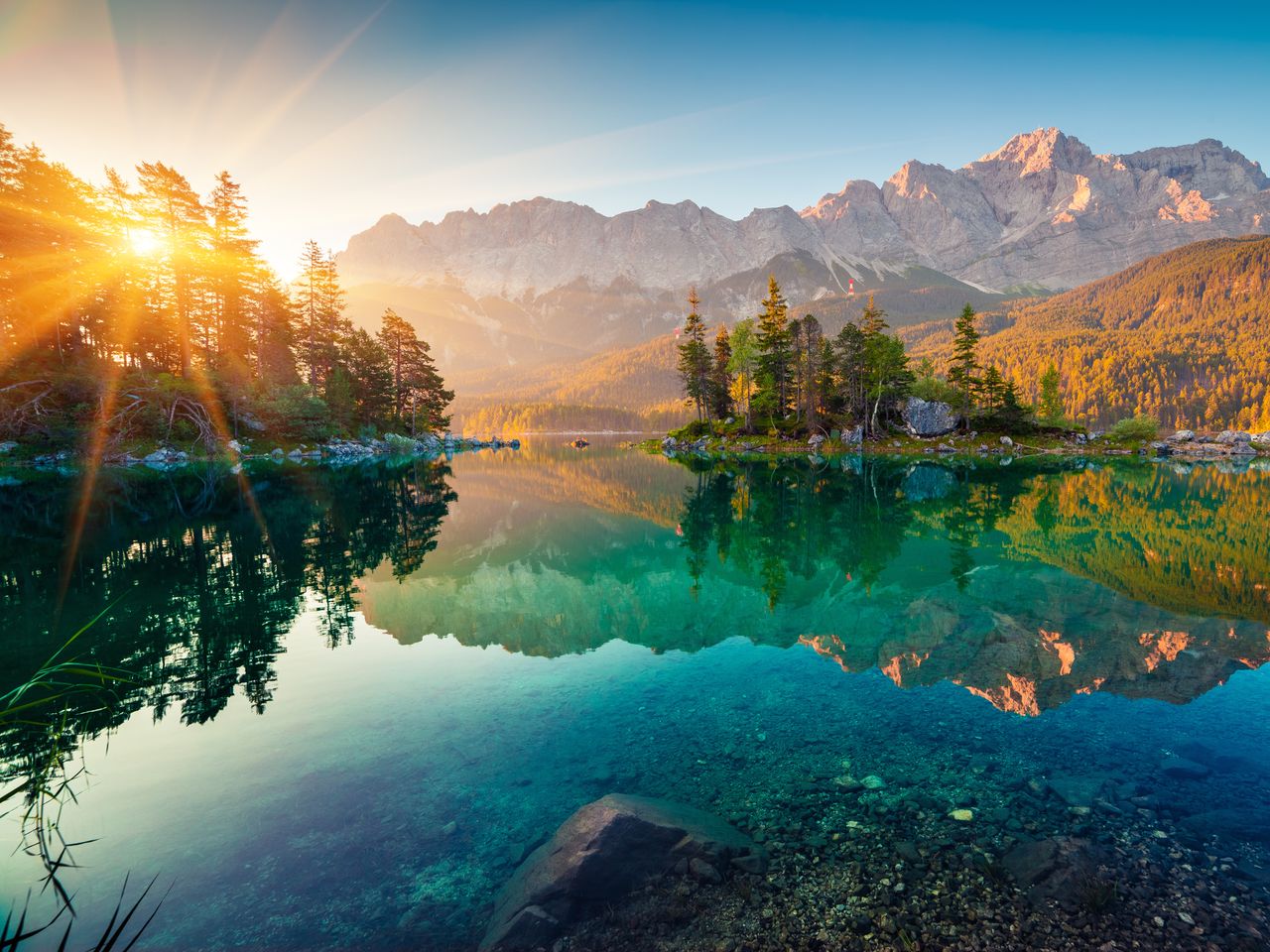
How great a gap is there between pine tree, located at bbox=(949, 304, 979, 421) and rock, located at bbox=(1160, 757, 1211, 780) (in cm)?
8872

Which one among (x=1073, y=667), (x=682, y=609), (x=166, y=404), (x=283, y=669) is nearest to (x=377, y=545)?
(x=283, y=669)

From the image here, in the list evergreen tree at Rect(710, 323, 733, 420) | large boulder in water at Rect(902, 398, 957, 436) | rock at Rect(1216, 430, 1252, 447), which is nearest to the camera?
large boulder in water at Rect(902, 398, 957, 436)

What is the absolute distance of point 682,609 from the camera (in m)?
17.6

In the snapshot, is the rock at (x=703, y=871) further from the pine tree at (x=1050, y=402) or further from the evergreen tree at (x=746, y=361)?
the pine tree at (x=1050, y=402)

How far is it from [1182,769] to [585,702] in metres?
10.6

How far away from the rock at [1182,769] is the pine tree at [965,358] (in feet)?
291

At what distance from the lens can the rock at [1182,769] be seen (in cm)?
851

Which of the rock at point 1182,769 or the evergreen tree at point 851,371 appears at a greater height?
the evergreen tree at point 851,371

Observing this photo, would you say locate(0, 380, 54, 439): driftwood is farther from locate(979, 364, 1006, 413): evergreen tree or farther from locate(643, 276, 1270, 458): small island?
locate(979, 364, 1006, 413): evergreen tree

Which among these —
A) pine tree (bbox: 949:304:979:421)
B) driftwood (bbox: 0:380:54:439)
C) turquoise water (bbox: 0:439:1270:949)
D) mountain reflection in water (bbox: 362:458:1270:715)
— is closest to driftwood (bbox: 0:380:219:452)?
driftwood (bbox: 0:380:54:439)

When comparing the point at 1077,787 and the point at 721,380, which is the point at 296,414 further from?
the point at 1077,787

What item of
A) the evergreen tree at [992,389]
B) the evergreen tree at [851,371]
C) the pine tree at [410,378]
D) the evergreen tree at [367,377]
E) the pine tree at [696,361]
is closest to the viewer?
the evergreen tree at [851,371]

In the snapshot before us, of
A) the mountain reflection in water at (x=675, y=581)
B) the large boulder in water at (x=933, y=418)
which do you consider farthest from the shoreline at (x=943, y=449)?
the mountain reflection in water at (x=675, y=581)

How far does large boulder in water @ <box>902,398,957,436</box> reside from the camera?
91.1m
